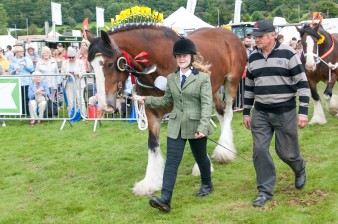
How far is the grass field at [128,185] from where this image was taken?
500 centimetres

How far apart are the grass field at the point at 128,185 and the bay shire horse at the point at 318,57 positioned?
2.38 ft

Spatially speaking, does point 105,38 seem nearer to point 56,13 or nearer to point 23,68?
point 23,68

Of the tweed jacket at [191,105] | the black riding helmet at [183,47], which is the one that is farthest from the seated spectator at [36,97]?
the black riding helmet at [183,47]

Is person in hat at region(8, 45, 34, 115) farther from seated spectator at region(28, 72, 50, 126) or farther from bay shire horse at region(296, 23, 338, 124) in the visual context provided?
bay shire horse at region(296, 23, 338, 124)

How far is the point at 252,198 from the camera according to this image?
542 cm

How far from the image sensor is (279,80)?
199 inches

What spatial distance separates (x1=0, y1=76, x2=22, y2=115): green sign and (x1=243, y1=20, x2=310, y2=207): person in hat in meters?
7.30

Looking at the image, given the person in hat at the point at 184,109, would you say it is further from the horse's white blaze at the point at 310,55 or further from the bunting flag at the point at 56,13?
the bunting flag at the point at 56,13

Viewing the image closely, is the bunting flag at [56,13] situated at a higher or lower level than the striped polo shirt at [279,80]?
higher

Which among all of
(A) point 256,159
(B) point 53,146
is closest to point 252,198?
(A) point 256,159

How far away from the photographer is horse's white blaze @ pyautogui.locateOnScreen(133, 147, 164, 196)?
19.1 feet

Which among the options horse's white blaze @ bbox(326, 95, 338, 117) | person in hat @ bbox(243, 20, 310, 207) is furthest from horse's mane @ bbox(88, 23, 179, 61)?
horse's white blaze @ bbox(326, 95, 338, 117)

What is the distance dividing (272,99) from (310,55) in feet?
14.8

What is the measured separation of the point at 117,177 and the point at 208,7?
7299 cm
